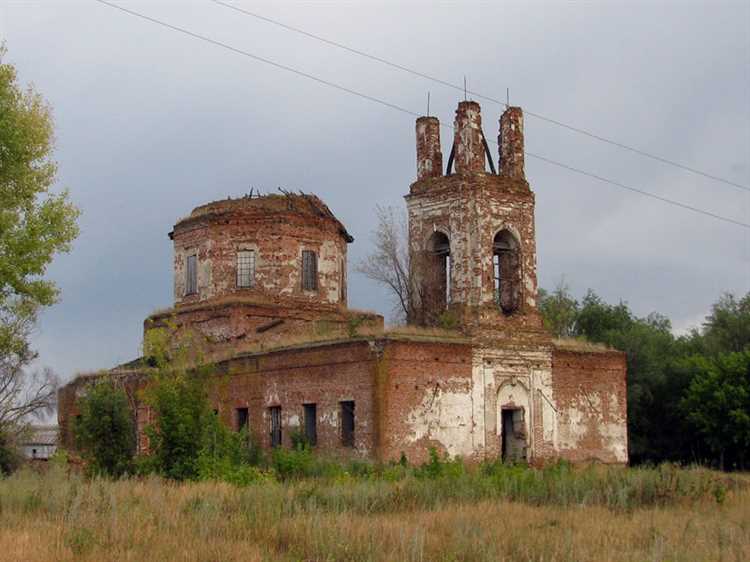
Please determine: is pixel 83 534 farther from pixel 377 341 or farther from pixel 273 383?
pixel 273 383

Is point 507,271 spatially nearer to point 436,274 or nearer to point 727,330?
point 436,274

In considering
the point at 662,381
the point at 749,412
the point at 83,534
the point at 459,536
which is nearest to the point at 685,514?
the point at 459,536

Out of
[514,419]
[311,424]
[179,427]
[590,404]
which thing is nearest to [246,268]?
[311,424]

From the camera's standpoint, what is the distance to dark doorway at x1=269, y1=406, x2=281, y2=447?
27.1 meters

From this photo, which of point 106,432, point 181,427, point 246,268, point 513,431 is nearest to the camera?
point 181,427

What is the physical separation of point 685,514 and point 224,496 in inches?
280

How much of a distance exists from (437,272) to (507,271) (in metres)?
1.87

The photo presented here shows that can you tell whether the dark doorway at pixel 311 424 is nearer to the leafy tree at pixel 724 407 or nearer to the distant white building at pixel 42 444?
the leafy tree at pixel 724 407

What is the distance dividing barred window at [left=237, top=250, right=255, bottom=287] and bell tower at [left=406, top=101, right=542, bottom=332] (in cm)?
682

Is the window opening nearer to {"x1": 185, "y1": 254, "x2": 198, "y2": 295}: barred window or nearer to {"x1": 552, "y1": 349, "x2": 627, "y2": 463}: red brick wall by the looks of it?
{"x1": 552, "y1": 349, "x2": 627, "y2": 463}: red brick wall

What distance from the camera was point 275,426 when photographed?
89.2 ft

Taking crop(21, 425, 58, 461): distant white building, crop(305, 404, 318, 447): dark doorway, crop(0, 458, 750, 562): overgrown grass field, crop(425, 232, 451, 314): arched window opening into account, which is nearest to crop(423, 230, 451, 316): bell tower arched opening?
crop(425, 232, 451, 314): arched window opening

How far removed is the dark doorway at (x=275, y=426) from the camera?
88.8 ft

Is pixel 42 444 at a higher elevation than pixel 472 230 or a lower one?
lower
